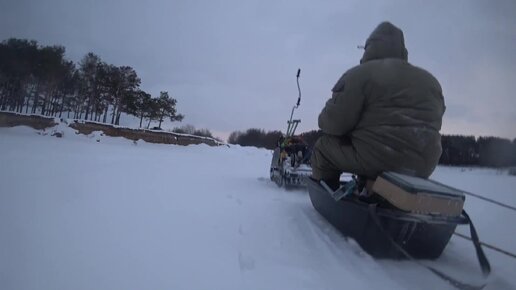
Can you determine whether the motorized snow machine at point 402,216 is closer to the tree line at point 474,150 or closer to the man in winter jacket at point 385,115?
the man in winter jacket at point 385,115

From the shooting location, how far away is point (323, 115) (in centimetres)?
258

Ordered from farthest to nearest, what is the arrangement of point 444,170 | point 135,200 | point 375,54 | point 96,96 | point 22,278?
1. point 96,96
2. point 444,170
3. point 135,200
4. point 375,54
5. point 22,278

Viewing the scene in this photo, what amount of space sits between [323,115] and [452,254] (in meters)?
1.63

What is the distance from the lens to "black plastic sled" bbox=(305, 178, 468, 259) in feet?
6.30

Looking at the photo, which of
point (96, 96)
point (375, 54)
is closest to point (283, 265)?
point (375, 54)

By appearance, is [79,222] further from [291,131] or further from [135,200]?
[291,131]

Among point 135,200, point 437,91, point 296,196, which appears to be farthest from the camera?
point 296,196

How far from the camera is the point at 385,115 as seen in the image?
2217 millimetres

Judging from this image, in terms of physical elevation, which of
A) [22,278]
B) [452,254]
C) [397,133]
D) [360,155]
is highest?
[397,133]

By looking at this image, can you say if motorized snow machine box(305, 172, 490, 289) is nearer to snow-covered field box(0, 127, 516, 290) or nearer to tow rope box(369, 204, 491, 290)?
tow rope box(369, 204, 491, 290)

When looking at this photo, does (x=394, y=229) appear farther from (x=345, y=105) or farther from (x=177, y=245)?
(x=177, y=245)

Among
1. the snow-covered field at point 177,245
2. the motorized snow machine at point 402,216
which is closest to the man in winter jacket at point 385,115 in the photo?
the motorized snow machine at point 402,216

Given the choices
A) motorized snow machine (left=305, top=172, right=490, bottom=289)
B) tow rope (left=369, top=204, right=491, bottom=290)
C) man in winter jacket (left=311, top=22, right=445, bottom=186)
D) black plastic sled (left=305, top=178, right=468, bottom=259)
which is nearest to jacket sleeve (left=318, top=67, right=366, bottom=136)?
man in winter jacket (left=311, top=22, right=445, bottom=186)

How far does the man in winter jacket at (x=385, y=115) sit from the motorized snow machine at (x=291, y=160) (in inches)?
90.7
